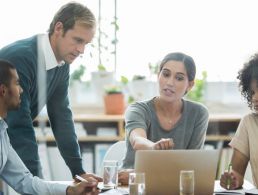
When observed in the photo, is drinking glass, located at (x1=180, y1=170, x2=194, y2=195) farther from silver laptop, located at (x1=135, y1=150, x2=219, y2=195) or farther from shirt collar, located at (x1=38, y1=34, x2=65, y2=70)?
shirt collar, located at (x1=38, y1=34, x2=65, y2=70)

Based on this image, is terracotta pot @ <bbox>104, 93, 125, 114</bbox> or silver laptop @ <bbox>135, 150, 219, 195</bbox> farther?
terracotta pot @ <bbox>104, 93, 125, 114</bbox>

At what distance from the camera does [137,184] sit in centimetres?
179

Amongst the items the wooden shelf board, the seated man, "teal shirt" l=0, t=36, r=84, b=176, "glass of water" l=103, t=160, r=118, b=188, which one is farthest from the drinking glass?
the wooden shelf board

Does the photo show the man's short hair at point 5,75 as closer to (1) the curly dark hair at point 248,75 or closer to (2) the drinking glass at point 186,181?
(2) the drinking glass at point 186,181

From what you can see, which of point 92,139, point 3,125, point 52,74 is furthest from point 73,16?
point 92,139

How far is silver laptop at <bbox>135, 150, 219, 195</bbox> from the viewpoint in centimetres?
184

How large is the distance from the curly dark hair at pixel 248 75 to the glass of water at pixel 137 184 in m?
0.92

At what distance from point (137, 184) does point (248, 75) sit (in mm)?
981

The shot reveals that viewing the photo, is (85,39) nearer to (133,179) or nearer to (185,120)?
(185,120)

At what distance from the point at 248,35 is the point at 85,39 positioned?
2046 mm

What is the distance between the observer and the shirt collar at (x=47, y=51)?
245 cm

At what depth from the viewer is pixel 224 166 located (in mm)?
4059

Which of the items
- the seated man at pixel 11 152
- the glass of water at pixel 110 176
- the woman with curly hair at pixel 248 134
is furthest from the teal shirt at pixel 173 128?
the seated man at pixel 11 152

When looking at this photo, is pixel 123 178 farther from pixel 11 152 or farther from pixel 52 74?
pixel 52 74
